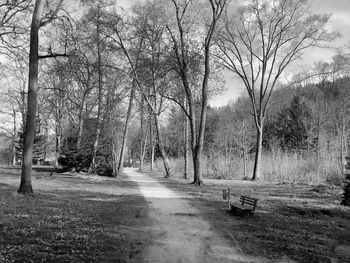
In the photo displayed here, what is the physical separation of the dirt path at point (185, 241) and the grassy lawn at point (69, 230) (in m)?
0.38

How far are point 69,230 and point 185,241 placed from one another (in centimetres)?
285

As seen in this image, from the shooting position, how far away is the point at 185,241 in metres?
8.27

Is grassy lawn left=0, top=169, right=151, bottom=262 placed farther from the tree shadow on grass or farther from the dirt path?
the dirt path

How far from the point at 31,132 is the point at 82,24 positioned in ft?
21.5

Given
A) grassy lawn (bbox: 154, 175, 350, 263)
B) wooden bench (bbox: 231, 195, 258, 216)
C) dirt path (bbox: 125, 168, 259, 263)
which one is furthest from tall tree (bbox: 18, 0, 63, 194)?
wooden bench (bbox: 231, 195, 258, 216)

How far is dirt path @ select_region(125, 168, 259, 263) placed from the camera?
23.3ft

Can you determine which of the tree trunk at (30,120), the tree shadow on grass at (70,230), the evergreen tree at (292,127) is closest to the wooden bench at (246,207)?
the tree shadow on grass at (70,230)


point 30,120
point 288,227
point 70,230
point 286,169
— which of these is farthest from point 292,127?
point 70,230

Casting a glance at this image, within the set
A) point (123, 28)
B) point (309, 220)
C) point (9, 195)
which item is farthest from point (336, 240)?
point (123, 28)

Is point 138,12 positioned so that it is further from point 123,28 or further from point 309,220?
point 309,220

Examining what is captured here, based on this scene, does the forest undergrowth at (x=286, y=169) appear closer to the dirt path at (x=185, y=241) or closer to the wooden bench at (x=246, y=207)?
the wooden bench at (x=246, y=207)

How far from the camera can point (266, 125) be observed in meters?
63.5

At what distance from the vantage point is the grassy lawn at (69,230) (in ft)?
22.0

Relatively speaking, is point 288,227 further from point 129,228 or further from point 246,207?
point 129,228
